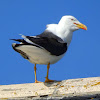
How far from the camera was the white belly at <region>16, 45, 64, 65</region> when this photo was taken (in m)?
4.62

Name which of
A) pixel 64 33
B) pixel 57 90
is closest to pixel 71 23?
pixel 64 33

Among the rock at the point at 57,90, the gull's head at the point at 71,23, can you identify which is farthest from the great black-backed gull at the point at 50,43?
the rock at the point at 57,90

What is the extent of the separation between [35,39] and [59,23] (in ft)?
3.90

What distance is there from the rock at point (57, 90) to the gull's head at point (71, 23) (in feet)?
3.99

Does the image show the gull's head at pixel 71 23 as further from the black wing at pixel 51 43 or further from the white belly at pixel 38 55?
the white belly at pixel 38 55

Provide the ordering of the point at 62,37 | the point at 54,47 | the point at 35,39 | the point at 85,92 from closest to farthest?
the point at 85,92, the point at 35,39, the point at 54,47, the point at 62,37

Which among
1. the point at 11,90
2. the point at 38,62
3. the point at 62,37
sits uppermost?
the point at 62,37

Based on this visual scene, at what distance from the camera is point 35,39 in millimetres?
4672

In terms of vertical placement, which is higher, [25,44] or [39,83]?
[25,44]

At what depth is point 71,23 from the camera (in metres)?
5.59

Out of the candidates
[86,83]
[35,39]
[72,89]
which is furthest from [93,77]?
[35,39]

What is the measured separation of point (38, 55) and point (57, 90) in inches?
34.1

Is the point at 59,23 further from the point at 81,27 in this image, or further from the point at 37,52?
the point at 37,52

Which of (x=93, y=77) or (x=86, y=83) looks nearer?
(x=86, y=83)
